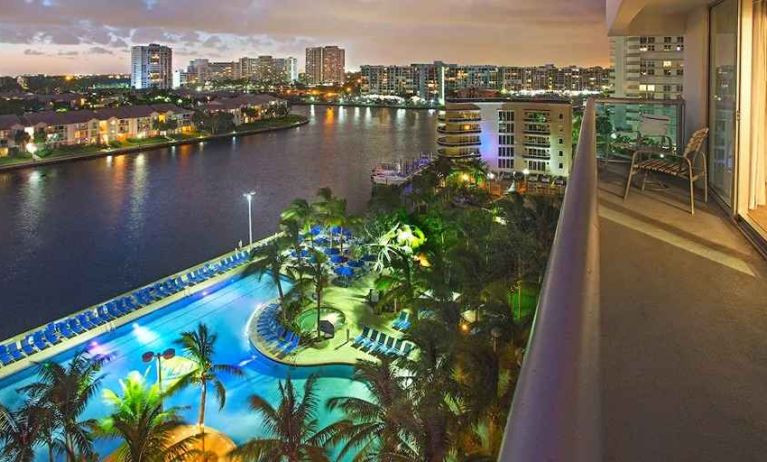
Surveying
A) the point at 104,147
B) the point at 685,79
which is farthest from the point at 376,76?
the point at 685,79

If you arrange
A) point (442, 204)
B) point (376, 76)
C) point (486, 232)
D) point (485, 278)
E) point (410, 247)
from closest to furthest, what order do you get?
point (485, 278) → point (486, 232) → point (410, 247) → point (442, 204) → point (376, 76)

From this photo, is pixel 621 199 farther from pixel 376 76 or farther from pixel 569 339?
pixel 376 76

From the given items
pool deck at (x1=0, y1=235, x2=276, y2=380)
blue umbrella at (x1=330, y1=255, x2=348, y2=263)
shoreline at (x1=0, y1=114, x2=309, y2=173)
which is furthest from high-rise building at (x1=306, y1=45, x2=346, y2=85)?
pool deck at (x1=0, y1=235, x2=276, y2=380)

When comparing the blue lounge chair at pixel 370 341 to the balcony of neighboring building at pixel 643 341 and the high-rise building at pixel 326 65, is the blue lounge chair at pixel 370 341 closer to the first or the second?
the balcony of neighboring building at pixel 643 341

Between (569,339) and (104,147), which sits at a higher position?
(104,147)

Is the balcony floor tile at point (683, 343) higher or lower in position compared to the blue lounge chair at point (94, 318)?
higher

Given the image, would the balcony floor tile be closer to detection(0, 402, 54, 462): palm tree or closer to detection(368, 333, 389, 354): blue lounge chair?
detection(0, 402, 54, 462): palm tree

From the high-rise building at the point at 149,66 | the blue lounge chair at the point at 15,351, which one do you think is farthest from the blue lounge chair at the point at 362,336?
the high-rise building at the point at 149,66
